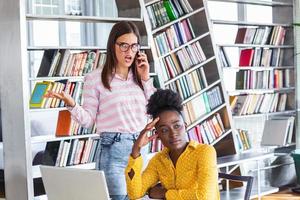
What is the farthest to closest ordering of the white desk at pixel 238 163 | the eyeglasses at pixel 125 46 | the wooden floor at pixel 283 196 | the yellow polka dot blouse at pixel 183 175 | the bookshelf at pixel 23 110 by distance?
the wooden floor at pixel 283 196
the white desk at pixel 238 163
the bookshelf at pixel 23 110
the eyeglasses at pixel 125 46
the yellow polka dot blouse at pixel 183 175

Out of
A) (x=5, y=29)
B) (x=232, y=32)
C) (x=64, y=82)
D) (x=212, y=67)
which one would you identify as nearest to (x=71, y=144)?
(x=64, y=82)

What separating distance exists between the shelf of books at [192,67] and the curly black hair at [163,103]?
236 cm

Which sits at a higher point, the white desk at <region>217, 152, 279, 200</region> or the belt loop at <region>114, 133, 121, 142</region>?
the belt loop at <region>114, 133, 121, 142</region>

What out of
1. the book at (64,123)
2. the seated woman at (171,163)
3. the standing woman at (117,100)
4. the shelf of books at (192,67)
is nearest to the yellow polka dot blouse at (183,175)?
the seated woman at (171,163)

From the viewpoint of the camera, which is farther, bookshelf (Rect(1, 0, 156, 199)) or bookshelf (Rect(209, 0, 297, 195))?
bookshelf (Rect(209, 0, 297, 195))

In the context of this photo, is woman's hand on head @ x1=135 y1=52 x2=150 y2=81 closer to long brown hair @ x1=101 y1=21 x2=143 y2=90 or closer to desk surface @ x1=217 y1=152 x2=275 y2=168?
long brown hair @ x1=101 y1=21 x2=143 y2=90

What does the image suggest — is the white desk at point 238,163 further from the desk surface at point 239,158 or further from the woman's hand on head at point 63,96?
the woman's hand on head at point 63,96

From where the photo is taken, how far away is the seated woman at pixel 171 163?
2412 mm

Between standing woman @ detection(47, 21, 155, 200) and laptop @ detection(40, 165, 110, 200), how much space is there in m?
0.78

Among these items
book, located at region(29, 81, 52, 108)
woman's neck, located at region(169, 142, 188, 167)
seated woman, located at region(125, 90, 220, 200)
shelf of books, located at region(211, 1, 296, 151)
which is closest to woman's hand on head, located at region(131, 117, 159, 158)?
seated woman, located at region(125, 90, 220, 200)

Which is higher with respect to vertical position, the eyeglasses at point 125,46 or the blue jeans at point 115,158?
the eyeglasses at point 125,46

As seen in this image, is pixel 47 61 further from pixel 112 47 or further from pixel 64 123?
pixel 112 47

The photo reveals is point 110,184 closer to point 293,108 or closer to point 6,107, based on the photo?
point 6,107

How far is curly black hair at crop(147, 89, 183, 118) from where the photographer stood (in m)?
2.52
